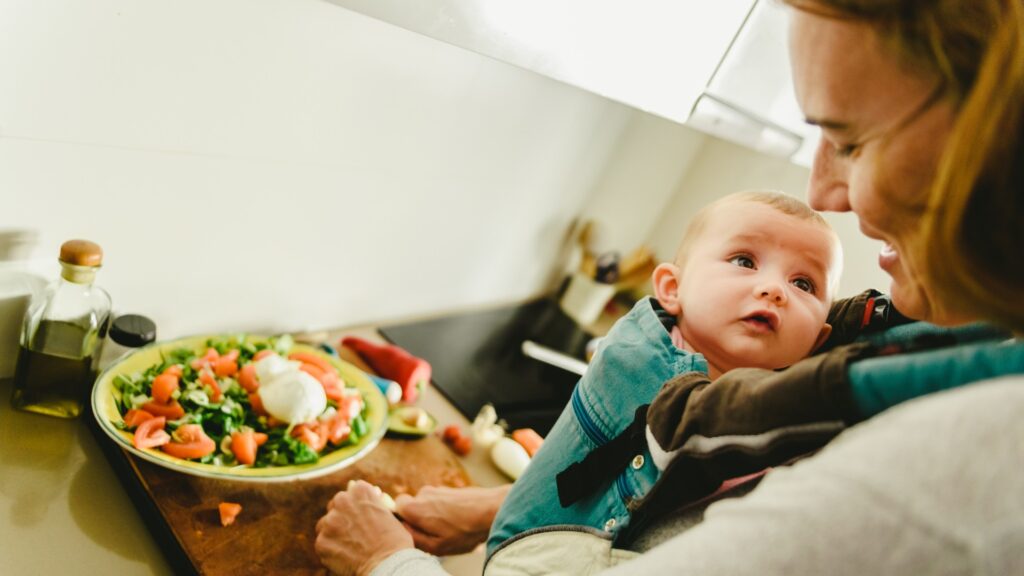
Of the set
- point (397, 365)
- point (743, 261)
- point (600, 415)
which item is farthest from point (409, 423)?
point (743, 261)

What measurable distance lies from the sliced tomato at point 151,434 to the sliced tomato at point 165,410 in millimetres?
12

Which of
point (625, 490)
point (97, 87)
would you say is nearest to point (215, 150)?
point (97, 87)

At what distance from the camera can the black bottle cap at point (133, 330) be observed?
36.3 inches

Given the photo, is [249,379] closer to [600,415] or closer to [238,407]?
[238,407]

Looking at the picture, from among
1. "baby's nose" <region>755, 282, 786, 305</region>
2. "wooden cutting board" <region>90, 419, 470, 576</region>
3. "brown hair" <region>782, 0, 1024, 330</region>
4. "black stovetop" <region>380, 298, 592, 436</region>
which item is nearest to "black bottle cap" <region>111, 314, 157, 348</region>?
"wooden cutting board" <region>90, 419, 470, 576</region>

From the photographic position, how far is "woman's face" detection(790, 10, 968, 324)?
44 cm

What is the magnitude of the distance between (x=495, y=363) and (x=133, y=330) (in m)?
0.77

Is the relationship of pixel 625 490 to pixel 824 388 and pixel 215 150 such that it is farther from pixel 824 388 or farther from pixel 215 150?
pixel 215 150

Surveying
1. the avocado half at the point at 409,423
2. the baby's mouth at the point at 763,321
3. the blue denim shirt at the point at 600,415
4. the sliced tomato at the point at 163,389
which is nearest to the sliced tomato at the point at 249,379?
the sliced tomato at the point at 163,389

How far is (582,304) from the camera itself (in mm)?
1907

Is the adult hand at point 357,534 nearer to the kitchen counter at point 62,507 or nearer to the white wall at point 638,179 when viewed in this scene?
the kitchen counter at point 62,507

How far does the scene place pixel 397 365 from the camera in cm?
123

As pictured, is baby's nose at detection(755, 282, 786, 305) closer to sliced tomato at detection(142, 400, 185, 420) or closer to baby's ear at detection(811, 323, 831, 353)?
baby's ear at detection(811, 323, 831, 353)

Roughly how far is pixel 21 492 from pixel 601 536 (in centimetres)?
67
